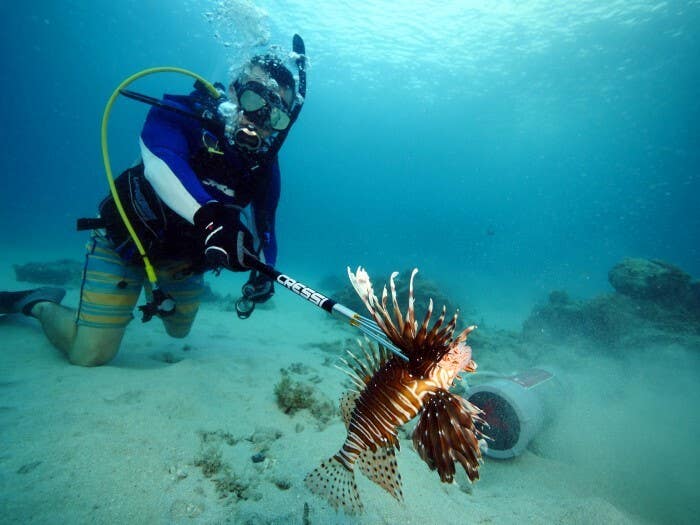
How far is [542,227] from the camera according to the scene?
11731 centimetres

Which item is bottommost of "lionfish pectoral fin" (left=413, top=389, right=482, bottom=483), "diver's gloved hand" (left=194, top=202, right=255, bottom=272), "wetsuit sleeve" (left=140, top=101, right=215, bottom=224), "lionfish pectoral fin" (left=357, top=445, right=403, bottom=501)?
"lionfish pectoral fin" (left=357, top=445, right=403, bottom=501)

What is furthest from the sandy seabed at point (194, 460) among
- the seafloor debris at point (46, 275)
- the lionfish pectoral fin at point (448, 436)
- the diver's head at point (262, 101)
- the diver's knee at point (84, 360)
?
the seafloor debris at point (46, 275)

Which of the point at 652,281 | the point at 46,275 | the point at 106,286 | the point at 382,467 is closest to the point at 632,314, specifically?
the point at 652,281

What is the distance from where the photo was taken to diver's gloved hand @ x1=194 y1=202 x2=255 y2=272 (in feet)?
7.55

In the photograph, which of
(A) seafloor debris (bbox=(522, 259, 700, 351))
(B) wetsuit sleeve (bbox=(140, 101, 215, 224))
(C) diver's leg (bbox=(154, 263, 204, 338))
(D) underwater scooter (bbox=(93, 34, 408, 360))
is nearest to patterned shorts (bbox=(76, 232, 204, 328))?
(C) diver's leg (bbox=(154, 263, 204, 338))

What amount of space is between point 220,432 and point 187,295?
107 inches

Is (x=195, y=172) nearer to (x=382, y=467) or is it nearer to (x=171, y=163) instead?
(x=171, y=163)

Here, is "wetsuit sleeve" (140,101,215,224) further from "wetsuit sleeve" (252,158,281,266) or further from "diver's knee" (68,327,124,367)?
"diver's knee" (68,327,124,367)

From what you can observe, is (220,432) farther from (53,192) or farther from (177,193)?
(53,192)

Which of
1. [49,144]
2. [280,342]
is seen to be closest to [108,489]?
[280,342]

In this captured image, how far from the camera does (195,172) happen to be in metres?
3.68

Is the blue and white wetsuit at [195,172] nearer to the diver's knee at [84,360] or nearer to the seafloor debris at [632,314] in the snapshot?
the diver's knee at [84,360]

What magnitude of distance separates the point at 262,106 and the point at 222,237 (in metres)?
2.02

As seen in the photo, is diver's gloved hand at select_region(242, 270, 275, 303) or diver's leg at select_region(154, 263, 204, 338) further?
diver's leg at select_region(154, 263, 204, 338)
